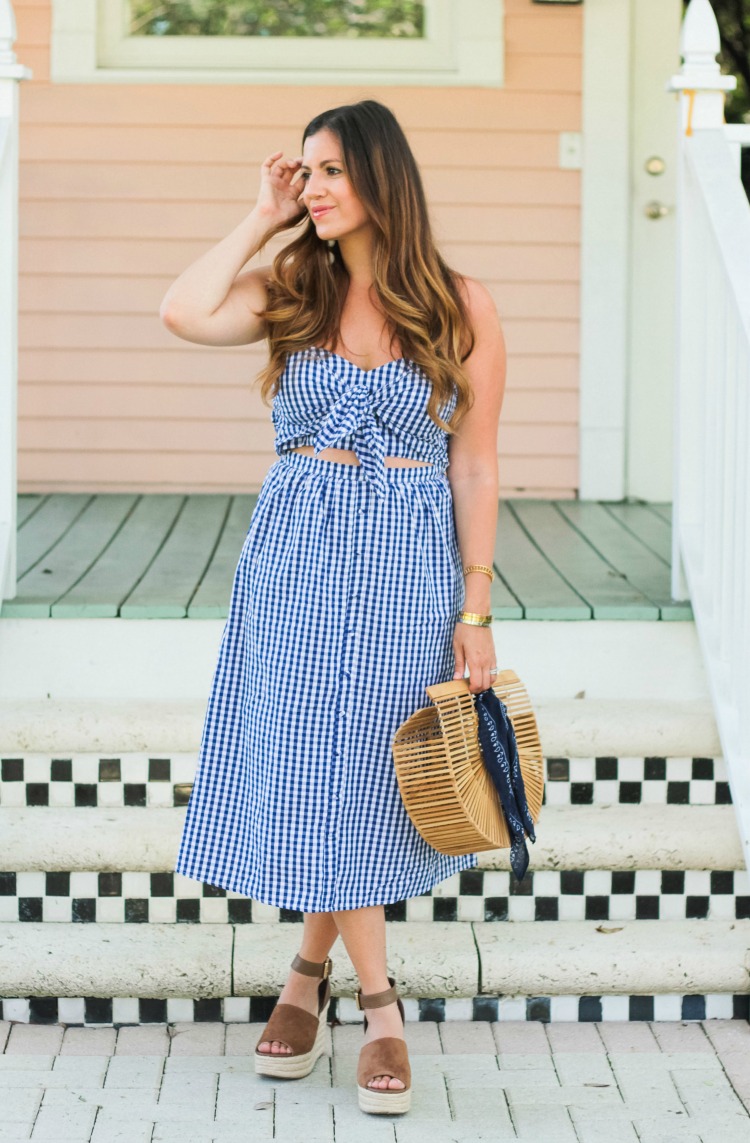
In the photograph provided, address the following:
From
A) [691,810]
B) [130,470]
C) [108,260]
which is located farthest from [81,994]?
[108,260]

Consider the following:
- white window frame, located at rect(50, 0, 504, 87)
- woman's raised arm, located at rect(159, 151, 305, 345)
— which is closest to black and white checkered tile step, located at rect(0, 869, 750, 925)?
woman's raised arm, located at rect(159, 151, 305, 345)

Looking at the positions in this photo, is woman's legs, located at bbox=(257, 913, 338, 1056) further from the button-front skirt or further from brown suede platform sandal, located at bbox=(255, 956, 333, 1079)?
the button-front skirt

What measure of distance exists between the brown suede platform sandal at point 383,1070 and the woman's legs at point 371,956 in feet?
0.04

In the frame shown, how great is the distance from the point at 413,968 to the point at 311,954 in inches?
9.8

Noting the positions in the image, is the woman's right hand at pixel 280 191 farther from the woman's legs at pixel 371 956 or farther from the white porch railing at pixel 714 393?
the woman's legs at pixel 371 956

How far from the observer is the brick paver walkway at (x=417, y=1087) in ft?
7.54

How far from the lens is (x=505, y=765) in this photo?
2.34 meters

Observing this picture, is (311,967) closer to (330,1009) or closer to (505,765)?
(330,1009)

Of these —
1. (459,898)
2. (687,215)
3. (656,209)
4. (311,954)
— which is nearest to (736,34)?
(656,209)

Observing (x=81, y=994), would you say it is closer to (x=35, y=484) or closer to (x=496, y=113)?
(x=35, y=484)

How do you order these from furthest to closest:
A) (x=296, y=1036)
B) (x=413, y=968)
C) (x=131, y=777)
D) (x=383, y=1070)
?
(x=131, y=777) → (x=413, y=968) → (x=296, y=1036) → (x=383, y=1070)

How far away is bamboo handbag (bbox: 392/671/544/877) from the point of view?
7.45 feet

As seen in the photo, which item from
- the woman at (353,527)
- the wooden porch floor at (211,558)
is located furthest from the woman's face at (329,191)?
the wooden porch floor at (211,558)

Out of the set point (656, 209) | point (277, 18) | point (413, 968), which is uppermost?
point (277, 18)
